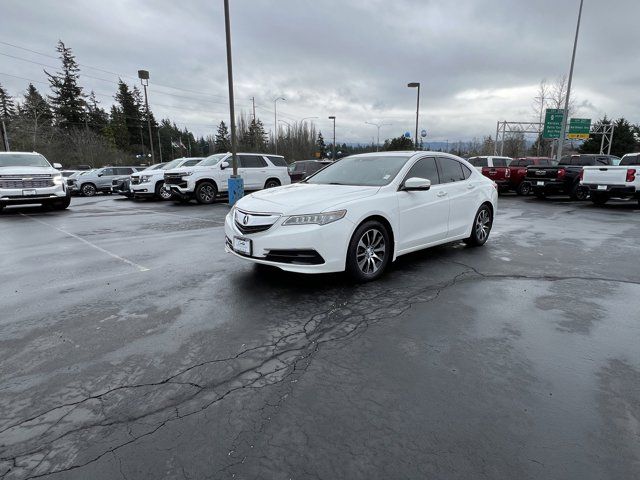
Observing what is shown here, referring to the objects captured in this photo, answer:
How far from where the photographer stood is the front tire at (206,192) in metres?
15.8

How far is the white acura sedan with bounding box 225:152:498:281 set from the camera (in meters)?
4.59

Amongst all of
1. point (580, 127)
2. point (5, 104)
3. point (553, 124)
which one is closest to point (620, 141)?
point (580, 127)

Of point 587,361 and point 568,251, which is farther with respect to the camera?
point 568,251

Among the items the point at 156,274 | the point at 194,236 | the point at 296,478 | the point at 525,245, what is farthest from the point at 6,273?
the point at 525,245

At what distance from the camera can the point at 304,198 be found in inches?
197

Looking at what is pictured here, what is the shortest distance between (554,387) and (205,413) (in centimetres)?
243

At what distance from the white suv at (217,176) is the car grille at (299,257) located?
12024 millimetres

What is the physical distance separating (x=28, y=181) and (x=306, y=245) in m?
11.7

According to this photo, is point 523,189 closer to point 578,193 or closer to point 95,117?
point 578,193

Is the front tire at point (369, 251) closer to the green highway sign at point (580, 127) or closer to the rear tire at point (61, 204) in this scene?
the rear tire at point (61, 204)

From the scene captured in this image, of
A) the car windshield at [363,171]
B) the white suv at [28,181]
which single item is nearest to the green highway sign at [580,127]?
the car windshield at [363,171]

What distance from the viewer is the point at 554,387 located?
286 cm

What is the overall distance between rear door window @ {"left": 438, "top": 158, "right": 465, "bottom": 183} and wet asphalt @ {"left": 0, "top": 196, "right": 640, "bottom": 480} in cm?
146

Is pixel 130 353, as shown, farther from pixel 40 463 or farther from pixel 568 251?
pixel 568 251
